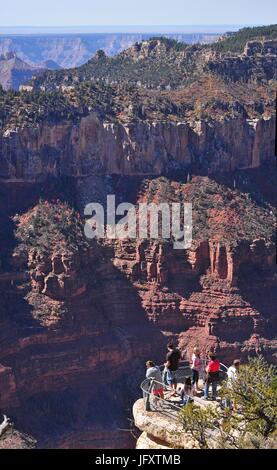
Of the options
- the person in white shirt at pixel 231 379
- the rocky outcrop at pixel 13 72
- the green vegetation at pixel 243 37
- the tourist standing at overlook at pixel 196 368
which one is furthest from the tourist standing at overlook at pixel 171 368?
the rocky outcrop at pixel 13 72

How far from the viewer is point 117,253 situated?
198 feet

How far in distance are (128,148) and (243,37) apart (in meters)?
31.7

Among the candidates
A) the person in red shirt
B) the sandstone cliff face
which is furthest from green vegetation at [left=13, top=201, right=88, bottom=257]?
the person in red shirt

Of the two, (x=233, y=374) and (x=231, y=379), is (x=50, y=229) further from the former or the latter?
(x=231, y=379)

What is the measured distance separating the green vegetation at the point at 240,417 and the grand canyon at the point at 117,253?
25.7 meters

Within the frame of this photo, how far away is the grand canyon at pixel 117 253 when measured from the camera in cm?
5416

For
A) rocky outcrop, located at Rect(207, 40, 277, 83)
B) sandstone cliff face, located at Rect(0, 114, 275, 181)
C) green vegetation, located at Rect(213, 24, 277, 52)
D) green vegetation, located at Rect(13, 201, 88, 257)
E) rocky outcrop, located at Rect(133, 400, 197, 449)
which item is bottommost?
rocky outcrop, located at Rect(133, 400, 197, 449)

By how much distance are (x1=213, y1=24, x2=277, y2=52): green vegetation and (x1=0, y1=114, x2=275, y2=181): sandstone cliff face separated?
17749 millimetres

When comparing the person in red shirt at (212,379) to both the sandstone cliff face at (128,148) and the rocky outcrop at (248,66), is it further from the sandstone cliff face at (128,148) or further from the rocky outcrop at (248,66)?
the rocky outcrop at (248,66)

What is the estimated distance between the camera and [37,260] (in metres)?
57.0

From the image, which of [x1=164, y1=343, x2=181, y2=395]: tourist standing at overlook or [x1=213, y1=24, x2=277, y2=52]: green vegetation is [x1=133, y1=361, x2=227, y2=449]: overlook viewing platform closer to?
[x1=164, y1=343, x2=181, y2=395]: tourist standing at overlook

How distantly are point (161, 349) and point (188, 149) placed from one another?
1526 centimetres

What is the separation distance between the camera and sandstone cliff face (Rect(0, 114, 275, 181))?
6134cm

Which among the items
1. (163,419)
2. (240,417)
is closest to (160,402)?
(163,419)
